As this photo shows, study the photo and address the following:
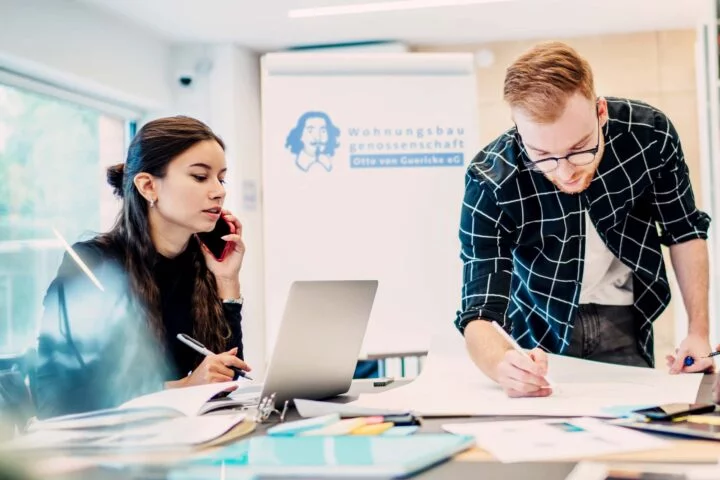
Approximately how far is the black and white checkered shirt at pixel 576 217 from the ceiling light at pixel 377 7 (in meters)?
2.72

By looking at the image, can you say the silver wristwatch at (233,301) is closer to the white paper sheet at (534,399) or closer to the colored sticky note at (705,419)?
the white paper sheet at (534,399)

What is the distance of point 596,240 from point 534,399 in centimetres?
54

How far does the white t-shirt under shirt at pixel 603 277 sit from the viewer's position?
5.49 ft

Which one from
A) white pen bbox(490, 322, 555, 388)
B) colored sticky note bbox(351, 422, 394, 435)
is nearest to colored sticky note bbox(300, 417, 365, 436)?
colored sticky note bbox(351, 422, 394, 435)

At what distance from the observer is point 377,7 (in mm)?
4262

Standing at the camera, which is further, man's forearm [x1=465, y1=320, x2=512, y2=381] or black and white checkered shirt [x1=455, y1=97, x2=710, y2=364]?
black and white checkered shirt [x1=455, y1=97, x2=710, y2=364]

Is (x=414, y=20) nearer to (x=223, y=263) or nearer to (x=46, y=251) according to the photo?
(x=223, y=263)

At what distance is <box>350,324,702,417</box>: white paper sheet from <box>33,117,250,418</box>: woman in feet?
1.17

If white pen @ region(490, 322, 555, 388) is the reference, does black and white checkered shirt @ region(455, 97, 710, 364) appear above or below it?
above

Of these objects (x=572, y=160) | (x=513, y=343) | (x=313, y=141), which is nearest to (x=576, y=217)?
(x=572, y=160)

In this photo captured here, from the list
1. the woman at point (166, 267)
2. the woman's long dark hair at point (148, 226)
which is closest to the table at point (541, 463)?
the woman at point (166, 267)

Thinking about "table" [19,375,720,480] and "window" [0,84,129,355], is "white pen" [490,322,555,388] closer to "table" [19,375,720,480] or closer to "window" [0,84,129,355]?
"table" [19,375,720,480]

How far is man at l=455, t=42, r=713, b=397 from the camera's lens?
61.8 inches

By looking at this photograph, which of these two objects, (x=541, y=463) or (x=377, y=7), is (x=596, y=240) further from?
(x=377, y=7)
